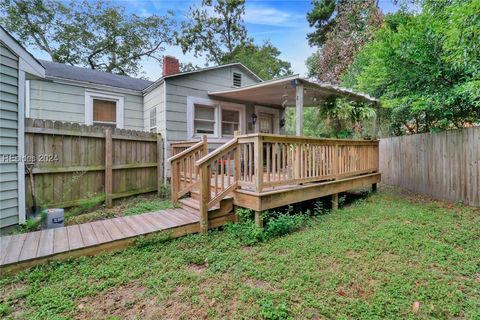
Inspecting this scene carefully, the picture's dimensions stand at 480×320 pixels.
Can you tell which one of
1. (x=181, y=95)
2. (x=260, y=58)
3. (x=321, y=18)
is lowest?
(x=181, y=95)

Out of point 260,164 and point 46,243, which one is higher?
point 260,164

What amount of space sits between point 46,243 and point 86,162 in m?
2.37

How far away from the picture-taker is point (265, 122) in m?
8.99

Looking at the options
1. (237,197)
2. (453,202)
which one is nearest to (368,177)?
(453,202)

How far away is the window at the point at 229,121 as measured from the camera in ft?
26.3

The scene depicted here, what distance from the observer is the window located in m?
8.02

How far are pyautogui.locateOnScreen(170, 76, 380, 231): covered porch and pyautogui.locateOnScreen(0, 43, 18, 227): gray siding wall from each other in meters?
2.48

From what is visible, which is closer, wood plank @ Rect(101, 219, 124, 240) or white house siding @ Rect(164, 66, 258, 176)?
wood plank @ Rect(101, 219, 124, 240)

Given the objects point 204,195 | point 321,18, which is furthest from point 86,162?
point 321,18

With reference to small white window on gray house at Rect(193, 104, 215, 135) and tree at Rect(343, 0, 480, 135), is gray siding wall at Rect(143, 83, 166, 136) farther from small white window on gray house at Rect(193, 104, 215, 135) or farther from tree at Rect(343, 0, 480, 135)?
tree at Rect(343, 0, 480, 135)

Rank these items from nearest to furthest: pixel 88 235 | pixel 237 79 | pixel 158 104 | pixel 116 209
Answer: pixel 88 235, pixel 116 209, pixel 158 104, pixel 237 79

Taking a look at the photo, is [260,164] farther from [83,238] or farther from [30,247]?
[30,247]

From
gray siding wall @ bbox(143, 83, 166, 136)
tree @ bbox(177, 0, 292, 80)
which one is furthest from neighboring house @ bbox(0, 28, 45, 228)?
tree @ bbox(177, 0, 292, 80)

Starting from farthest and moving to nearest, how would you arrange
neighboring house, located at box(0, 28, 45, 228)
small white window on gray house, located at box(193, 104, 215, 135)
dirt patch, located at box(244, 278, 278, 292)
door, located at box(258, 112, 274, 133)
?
door, located at box(258, 112, 274, 133)
small white window on gray house, located at box(193, 104, 215, 135)
neighboring house, located at box(0, 28, 45, 228)
dirt patch, located at box(244, 278, 278, 292)
